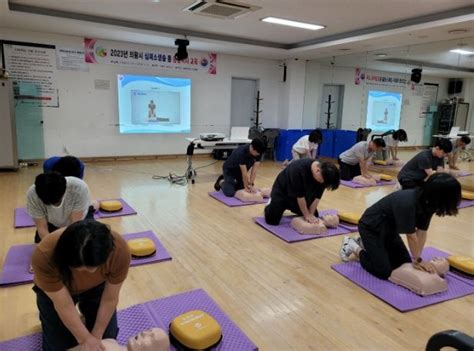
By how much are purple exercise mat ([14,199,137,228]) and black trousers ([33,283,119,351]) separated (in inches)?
82.4

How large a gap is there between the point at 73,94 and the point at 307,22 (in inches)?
166

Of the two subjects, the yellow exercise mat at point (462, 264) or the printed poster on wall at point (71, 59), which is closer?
→ the yellow exercise mat at point (462, 264)

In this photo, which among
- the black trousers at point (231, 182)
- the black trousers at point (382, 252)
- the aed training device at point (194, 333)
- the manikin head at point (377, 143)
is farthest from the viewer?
the manikin head at point (377, 143)

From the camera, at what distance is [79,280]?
140 centimetres

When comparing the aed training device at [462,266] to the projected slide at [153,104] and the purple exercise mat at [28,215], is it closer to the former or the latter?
the purple exercise mat at [28,215]

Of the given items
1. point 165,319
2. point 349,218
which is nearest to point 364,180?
point 349,218

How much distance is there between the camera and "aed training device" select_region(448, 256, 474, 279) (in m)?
2.57

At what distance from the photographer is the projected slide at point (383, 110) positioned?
6930 millimetres

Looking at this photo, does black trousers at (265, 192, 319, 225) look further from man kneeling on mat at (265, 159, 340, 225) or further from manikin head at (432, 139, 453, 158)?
manikin head at (432, 139, 453, 158)

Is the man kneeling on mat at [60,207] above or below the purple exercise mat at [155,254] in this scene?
above

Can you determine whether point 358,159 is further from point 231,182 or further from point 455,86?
point 231,182

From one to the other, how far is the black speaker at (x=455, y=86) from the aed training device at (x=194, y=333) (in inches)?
238

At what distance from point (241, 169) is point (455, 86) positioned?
4.20 m

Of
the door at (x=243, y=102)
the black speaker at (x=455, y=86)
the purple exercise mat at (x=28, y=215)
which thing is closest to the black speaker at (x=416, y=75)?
the black speaker at (x=455, y=86)
